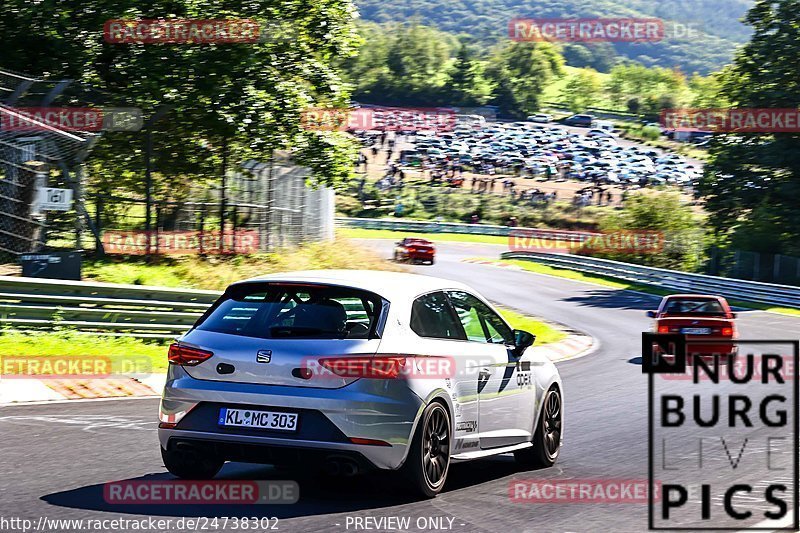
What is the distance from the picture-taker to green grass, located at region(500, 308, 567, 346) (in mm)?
26188

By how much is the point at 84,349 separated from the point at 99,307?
144 centimetres

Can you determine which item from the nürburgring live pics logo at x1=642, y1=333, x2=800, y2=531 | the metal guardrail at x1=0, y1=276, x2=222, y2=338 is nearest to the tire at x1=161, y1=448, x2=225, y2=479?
the nürburgring live pics logo at x1=642, y1=333, x2=800, y2=531

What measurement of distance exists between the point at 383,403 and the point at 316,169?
769 inches

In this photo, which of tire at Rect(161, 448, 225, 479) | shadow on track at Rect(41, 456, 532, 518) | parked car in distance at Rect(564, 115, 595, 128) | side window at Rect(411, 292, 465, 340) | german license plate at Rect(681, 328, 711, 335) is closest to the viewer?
shadow on track at Rect(41, 456, 532, 518)

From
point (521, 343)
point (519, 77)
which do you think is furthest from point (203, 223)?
point (519, 77)

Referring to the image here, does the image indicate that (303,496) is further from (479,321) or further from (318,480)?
(479,321)

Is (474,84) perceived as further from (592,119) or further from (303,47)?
(303,47)

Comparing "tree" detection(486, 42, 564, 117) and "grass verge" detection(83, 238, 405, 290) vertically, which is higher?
"tree" detection(486, 42, 564, 117)

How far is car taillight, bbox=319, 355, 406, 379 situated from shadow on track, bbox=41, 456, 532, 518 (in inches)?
25.9

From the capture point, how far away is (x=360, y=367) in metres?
7.29

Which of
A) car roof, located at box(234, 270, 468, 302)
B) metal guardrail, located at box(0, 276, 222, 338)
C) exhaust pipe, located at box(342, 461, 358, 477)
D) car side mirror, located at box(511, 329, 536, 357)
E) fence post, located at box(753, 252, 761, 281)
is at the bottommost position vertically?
fence post, located at box(753, 252, 761, 281)

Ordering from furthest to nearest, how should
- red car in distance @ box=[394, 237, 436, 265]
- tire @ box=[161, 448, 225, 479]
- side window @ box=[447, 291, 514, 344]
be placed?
red car in distance @ box=[394, 237, 436, 265] → side window @ box=[447, 291, 514, 344] → tire @ box=[161, 448, 225, 479]

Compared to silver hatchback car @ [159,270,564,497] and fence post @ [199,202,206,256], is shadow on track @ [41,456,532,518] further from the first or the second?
fence post @ [199,202,206,256]

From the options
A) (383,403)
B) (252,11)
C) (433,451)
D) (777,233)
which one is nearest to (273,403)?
(383,403)
